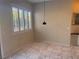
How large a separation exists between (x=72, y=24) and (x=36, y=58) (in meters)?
3.49

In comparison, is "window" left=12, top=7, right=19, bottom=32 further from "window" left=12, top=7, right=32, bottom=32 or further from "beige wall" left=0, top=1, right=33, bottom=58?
"beige wall" left=0, top=1, right=33, bottom=58

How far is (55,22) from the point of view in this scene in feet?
21.9

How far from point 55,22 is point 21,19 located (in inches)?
82.5

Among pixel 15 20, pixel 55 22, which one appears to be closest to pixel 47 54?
pixel 15 20

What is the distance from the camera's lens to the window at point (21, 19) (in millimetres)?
5406

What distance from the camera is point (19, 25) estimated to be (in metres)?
5.89

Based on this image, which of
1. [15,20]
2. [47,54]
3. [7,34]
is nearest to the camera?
[7,34]

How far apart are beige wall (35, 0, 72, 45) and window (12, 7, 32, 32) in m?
0.63

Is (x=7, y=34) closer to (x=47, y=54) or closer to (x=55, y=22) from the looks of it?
(x=47, y=54)

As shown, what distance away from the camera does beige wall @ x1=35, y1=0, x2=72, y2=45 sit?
20.6 ft

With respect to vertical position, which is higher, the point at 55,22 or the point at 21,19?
the point at 21,19

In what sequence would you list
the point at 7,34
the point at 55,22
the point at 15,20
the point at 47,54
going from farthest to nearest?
the point at 55,22
the point at 15,20
the point at 47,54
the point at 7,34

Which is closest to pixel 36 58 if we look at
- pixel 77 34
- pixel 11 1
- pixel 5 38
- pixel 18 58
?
pixel 18 58

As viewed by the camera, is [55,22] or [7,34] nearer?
[7,34]
